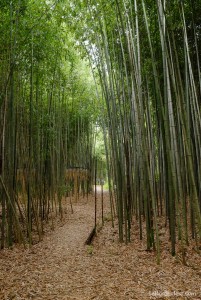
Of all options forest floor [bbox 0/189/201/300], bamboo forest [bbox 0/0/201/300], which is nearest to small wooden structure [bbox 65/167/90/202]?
bamboo forest [bbox 0/0/201/300]

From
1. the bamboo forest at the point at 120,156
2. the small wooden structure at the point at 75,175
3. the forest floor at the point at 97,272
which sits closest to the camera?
the forest floor at the point at 97,272

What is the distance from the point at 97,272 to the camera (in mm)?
2752

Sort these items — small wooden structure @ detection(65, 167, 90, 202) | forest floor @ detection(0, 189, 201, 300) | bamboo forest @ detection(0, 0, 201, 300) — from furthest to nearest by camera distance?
1. small wooden structure @ detection(65, 167, 90, 202)
2. bamboo forest @ detection(0, 0, 201, 300)
3. forest floor @ detection(0, 189, 201, 300)

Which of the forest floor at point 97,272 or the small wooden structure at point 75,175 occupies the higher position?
the small wooden structure at point 75,175

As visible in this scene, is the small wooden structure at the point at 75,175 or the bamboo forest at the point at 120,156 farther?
the small wooden structure at the point at 75,175

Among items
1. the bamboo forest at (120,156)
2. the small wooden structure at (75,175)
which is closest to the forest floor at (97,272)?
the bamboo forest at (120,156)

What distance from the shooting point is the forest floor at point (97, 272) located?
86.6 inches

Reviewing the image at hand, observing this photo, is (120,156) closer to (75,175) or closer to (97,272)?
(97,272)

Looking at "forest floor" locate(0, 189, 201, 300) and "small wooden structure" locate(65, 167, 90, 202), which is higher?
"small wooden structure" locate(65, 167, 90, 202)

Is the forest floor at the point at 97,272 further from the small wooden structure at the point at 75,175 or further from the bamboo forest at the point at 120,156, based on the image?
the small wooden structure at the point at 75,175

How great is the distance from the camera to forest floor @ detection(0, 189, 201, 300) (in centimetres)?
220

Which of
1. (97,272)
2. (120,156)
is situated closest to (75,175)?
(120,156)

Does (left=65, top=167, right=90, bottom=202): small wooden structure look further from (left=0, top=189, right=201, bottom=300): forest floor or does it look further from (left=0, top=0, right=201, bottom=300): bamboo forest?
(left=0, top=189, right=201, bottom=300): forest floor

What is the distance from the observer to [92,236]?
4191mm
